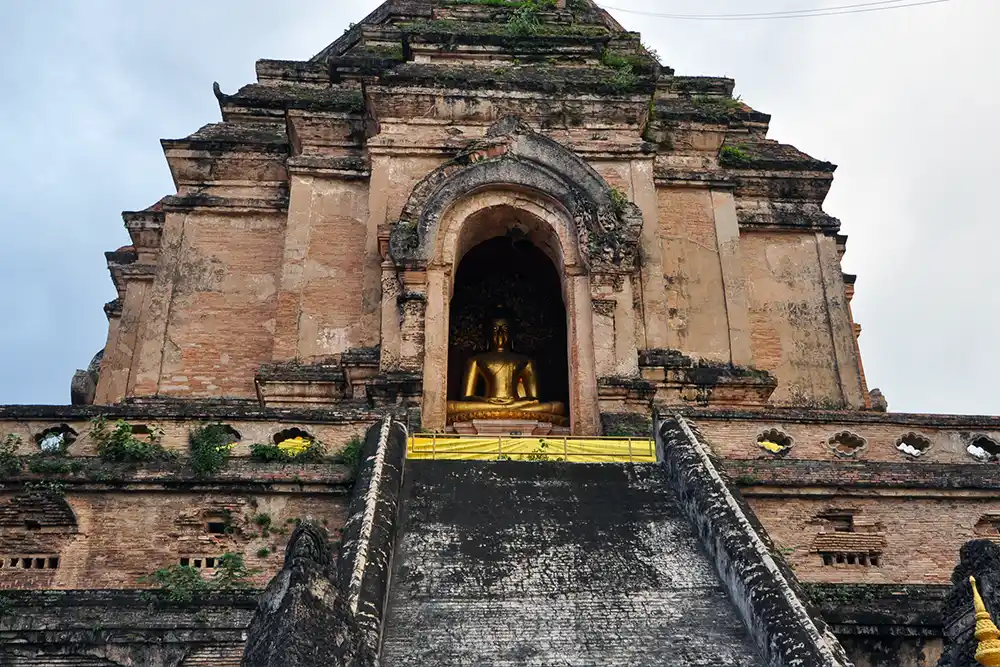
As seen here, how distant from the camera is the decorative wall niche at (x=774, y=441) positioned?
40.5 ft

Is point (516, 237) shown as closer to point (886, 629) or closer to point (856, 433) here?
point (856, 433)

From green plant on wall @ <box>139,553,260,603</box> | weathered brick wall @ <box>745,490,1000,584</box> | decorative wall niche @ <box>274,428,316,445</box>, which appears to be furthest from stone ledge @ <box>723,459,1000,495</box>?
green plant on wall @ <box>139,553,260,603</box>

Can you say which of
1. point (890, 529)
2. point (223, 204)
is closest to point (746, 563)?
point (890, 529)

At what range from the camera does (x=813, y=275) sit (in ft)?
60.6

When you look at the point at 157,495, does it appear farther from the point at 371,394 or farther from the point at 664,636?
the point at 664,636

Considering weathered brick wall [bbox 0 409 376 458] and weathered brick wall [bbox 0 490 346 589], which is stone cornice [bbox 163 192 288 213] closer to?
weathered brick wall [bbox 0 409 376 458]

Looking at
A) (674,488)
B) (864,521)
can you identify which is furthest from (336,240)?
(864,521)

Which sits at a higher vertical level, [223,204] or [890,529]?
[223,204]

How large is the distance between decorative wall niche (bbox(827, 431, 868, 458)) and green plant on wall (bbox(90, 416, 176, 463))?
7.63m

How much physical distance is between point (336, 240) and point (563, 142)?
4060 millimetres

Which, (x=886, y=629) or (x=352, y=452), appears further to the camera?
(x=352, y=452)

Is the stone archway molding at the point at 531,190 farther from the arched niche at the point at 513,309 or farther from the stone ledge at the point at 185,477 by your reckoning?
the stone ledge at the point at 185,477

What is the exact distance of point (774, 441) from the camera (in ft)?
41.0

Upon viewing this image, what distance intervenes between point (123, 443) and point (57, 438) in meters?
0.89
